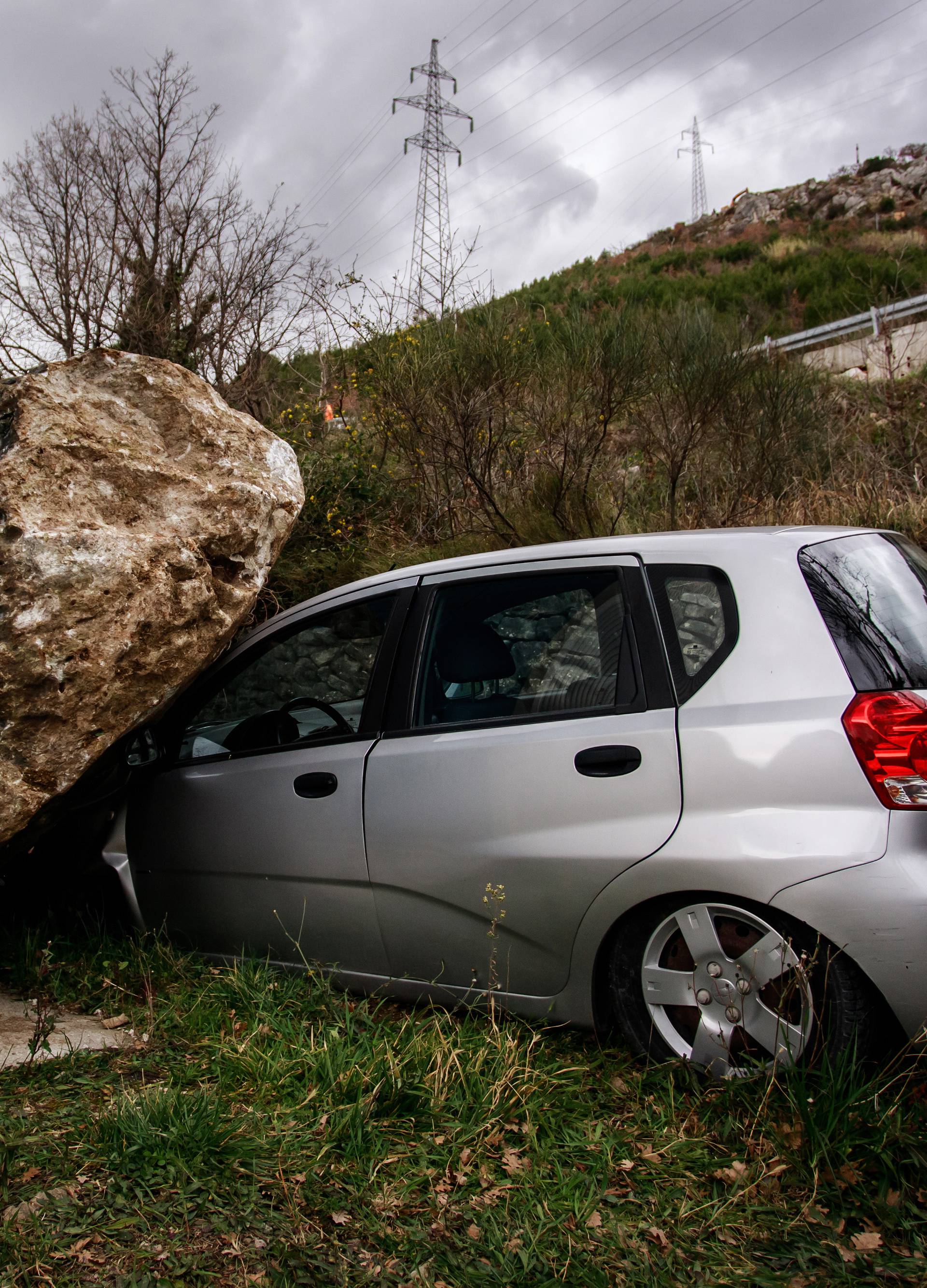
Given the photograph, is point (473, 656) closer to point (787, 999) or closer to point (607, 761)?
point (607, 761)

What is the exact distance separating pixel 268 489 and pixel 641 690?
191 centimetres

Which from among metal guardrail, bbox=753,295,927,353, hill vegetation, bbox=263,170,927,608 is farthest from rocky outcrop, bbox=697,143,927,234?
hill vegetation, bbox=263,170,927,608

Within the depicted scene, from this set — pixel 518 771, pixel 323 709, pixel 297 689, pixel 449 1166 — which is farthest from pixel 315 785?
pixel 449 1166

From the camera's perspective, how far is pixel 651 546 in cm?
288

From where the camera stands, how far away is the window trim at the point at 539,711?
273cm

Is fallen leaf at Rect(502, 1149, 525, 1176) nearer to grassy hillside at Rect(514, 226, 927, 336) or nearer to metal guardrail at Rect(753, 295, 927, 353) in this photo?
metal guardrail at Rect(753, 295, 927, 353)

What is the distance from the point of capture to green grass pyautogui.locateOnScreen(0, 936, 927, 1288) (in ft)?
6.82

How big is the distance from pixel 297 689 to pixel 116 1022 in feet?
4.21

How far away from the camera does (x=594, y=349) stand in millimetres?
8414

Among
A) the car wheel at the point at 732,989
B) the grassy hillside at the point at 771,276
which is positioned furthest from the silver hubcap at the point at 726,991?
the grassy hillside at the point at 771,276

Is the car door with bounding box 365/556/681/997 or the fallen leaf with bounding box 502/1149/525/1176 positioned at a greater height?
the car door with bounding box 365/556/681/997

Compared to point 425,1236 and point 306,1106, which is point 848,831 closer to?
point 425,1236

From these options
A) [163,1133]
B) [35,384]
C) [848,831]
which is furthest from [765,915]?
[35,384]

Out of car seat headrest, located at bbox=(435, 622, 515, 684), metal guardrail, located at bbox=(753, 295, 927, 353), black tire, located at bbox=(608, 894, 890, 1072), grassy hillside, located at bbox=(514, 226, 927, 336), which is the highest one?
grassy hillside, located at bbox=(514, 226, 927, 336)
